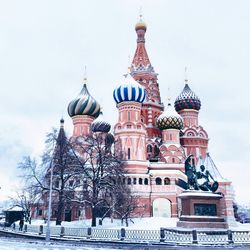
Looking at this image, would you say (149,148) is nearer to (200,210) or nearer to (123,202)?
(123,202)

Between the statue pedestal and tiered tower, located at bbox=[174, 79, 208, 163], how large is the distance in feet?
97.1

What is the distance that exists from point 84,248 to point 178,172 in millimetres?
28218

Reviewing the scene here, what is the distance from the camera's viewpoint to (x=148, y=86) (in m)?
55.6

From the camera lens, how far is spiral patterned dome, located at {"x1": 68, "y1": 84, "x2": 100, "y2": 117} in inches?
2101

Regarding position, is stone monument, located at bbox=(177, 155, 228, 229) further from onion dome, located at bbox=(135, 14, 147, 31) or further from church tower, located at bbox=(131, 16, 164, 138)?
onion dome, located at bbox=(135, 14, 147, 31)

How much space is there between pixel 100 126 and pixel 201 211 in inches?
1248

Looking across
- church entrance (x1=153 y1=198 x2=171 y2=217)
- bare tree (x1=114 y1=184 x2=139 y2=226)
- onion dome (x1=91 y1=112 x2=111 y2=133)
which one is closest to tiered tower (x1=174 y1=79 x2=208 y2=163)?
onion dome (x1=91 y1=112 x2=111 y2=133)

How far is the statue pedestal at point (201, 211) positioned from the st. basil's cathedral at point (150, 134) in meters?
16.9

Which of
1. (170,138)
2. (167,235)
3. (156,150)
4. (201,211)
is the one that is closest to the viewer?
(167,235)

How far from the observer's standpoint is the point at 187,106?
56281 mm

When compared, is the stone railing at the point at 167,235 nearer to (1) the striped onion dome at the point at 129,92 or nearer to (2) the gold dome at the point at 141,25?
(1) the striped onion dome at the point at 129,92

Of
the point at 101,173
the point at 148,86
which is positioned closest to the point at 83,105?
the point at 148,86

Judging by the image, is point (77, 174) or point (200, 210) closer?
point (200, 210)

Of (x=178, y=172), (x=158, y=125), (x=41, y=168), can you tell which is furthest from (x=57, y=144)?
(x=158, y=125)
